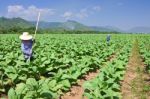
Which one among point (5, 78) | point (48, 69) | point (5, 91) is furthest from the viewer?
point (48, 69)

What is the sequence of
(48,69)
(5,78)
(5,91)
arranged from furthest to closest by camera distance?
(48,69) < (5,78) < (5,91)

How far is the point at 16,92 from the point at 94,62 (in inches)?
263

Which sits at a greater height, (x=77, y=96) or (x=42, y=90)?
(x=42, y=90)

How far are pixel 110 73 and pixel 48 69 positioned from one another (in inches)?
67.3

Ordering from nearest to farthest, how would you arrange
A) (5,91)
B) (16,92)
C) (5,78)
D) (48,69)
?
(16,92), (5,91), (5,78), (48,69)

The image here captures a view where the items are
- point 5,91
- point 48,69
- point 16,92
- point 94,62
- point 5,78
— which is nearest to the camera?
point 16,92

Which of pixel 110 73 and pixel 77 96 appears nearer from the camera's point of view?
pixel 77 96

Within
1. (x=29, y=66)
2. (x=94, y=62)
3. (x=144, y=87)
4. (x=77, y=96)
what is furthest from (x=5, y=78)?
(x=94, y=62)

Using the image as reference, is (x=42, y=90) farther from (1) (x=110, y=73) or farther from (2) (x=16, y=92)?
(1) (x=110, y=73)

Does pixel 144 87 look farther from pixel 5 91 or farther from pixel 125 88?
pixel 5 91

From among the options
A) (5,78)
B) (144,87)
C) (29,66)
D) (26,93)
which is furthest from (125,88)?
(26,93)

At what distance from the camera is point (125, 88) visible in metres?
9.04

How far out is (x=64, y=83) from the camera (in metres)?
7.81

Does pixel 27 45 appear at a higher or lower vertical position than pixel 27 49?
higher
